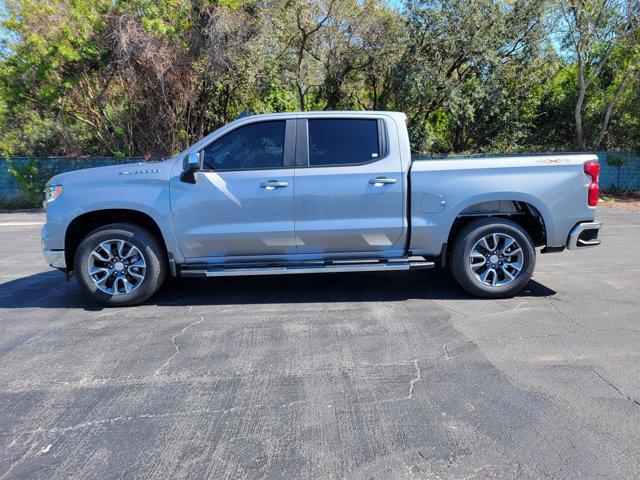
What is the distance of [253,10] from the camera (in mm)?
14820

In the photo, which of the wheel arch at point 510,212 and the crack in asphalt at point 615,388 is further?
the wheel arch at point 510,212

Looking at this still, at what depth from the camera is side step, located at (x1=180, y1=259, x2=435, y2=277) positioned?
5.14 m

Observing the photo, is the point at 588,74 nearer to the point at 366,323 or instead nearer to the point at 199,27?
the point at 199,27

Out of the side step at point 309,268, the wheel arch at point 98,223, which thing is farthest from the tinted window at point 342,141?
the wheel arch at point 98,223

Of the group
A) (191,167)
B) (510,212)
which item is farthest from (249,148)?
(510,212)

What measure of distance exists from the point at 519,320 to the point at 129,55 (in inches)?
540

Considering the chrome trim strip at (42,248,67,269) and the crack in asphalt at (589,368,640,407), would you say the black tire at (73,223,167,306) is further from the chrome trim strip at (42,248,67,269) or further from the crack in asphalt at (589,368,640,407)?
the crack in asphalt at (589,368,640,407)

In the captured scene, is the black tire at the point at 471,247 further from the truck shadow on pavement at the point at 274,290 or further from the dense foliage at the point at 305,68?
the dense foliage at the point at 305,68

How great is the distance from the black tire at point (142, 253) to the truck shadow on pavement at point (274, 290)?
0.80ft

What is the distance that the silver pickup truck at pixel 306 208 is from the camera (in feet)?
16.8

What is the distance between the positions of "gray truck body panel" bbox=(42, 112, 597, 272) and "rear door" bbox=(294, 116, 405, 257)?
0.04ft

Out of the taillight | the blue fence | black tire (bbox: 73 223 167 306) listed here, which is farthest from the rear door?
the blue fence

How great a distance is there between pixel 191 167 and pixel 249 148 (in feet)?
2.22

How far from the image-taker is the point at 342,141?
210 inches
